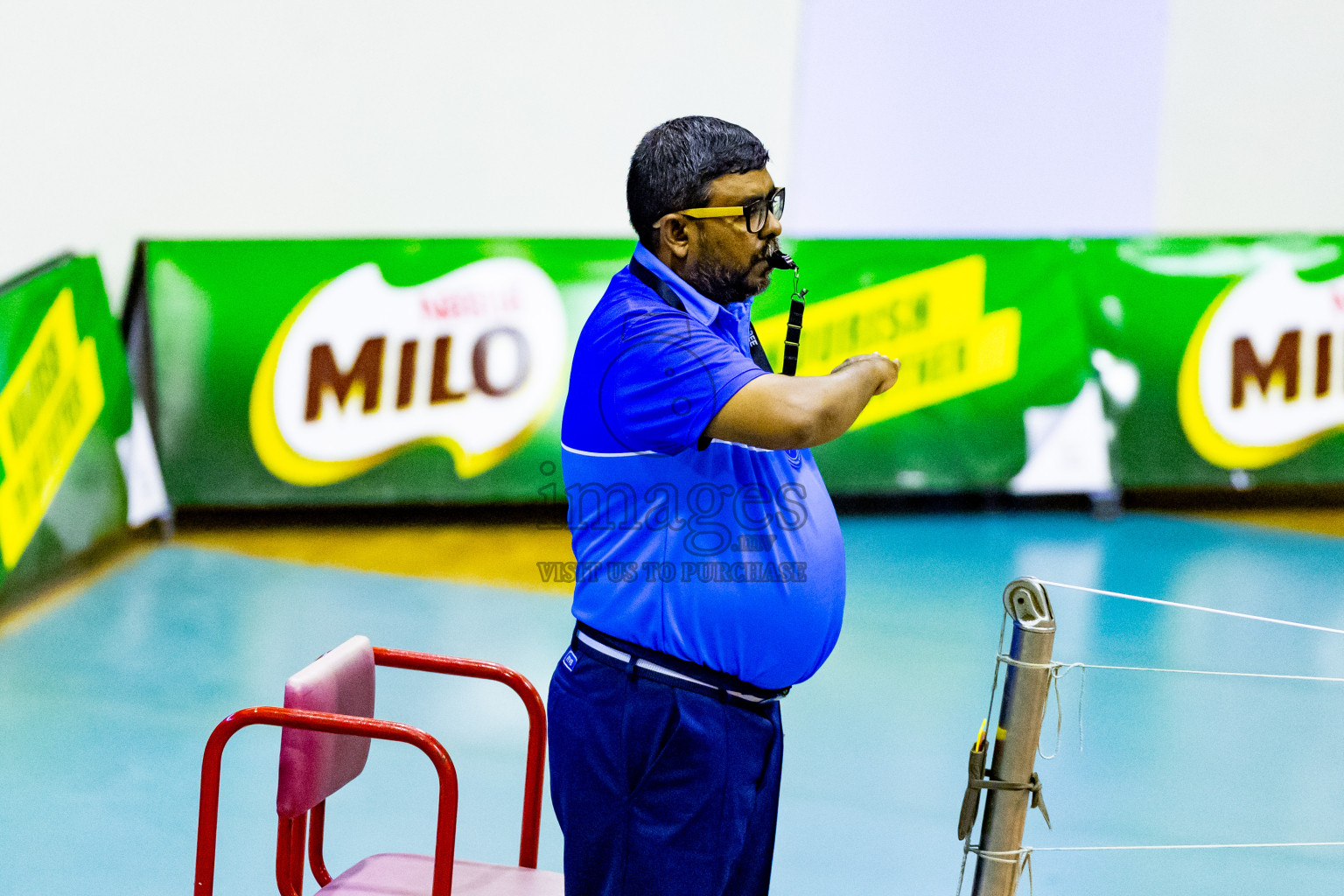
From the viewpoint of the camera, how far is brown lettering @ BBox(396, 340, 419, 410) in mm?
6781

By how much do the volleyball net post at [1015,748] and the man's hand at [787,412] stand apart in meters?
0.38

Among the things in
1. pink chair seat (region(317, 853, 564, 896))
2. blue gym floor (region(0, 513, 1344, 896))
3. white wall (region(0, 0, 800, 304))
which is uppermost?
white wall (region(0, 0, 800, 304))

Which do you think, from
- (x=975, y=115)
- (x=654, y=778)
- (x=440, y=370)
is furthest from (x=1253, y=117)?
(x=654, y=778)

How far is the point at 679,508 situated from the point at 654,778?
0.46m

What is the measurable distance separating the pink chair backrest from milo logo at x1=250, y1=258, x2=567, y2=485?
4.28 meters

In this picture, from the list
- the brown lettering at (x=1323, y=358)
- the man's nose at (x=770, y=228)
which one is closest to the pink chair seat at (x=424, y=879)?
the man's nose at (x=770, y=228)

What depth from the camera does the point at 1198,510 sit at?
7547 millimetres

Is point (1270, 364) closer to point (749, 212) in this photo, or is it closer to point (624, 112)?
point (624, 112)

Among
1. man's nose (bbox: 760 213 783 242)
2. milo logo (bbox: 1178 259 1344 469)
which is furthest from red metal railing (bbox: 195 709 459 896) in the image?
milo logo (bbox: 1178 259 1344 469)

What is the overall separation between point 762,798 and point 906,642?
3.15 meters

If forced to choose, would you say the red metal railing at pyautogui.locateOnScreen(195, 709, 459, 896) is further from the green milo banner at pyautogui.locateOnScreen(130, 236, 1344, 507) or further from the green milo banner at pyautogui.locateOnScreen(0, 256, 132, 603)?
the green milo banner at pyautogui.locateOnScreen(130, 236, 1344, 507)

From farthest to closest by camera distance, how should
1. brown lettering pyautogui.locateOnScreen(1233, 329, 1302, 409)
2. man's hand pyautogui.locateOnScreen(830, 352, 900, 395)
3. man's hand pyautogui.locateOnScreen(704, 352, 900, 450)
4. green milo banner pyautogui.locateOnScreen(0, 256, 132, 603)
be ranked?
brown lettering pyautogui.locateOnScreen(1233, 329, 1302, 409) → green milo banner pyautogui.locateOnScreen(0, 256, 132, 603) → man's hand pyautogui.locateOnScreen(830, 352, 900, 395) → man's hand pyautogui.locateOnScreen(704, 352, 900, 450)

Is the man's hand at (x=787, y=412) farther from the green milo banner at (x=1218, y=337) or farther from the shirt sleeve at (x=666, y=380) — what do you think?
the green milo banner at (x=1218, y=337)

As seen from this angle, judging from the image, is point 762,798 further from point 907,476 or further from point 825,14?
point 825,14
